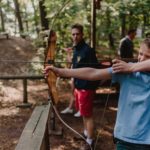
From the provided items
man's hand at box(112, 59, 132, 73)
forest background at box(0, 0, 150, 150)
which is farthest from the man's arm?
forest background at box(0, 0, 150, 150)

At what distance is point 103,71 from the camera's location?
252cm

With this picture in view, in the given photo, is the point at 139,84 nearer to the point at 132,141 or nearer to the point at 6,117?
the point at 132,141

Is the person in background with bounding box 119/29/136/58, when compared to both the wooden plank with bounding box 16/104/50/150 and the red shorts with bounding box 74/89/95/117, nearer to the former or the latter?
the red shorts with bounding box 74/89/95/117

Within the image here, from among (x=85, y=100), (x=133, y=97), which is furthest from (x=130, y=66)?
(x=85, y=100)

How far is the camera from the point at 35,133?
2.87m

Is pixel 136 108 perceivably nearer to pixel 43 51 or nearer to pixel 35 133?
pixel 35 133

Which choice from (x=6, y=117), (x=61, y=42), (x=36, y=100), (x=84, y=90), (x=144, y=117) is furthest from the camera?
(x=61, y=42)

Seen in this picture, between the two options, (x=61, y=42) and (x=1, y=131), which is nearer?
(x=1, y=131)

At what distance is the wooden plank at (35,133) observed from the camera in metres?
2.53

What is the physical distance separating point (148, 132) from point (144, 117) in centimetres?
11

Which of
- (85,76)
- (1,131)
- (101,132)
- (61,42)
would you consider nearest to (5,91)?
(61,42)

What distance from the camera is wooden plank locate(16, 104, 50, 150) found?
2527 millimetres

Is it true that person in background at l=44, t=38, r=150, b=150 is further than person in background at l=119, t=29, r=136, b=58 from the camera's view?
No

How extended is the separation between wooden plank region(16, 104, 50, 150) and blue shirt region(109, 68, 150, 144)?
2.09 feet
